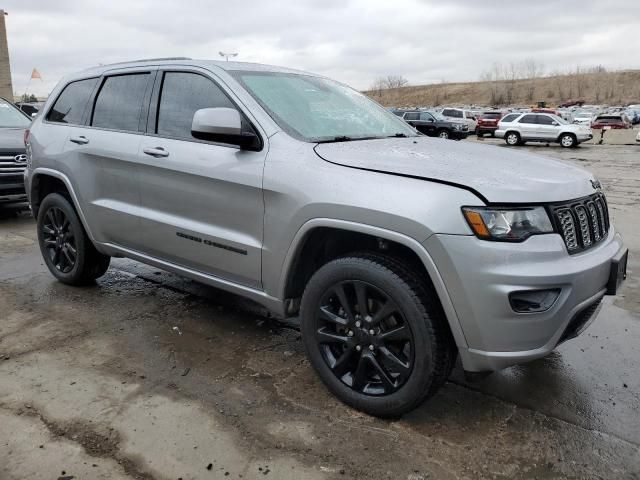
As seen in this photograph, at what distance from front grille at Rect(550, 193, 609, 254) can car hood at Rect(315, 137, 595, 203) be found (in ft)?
0.16

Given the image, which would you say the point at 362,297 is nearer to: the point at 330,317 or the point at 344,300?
the point at 344,300

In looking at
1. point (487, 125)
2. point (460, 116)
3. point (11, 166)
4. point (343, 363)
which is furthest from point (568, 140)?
point (343, 363)

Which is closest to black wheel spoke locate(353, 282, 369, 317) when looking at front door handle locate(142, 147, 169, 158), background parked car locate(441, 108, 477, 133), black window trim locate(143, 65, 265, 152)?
black window trim locate(143, 65, 265, 152)

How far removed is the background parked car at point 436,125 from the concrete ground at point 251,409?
24.7 meters

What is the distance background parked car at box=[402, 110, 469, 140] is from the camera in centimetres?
2791

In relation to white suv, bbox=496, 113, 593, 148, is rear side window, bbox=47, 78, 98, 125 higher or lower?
higher

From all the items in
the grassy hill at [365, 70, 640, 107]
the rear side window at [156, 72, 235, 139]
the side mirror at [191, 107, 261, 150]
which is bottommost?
the side mirror at [191, 107, 261, 150]

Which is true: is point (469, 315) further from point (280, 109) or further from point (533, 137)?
point (533, 137)

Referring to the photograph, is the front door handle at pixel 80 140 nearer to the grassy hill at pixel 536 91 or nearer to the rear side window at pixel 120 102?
the rear side window at pixel 120 102

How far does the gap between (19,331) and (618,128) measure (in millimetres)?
35009

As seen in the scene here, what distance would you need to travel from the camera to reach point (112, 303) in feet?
14.6

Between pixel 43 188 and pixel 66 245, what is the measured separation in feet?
1.95

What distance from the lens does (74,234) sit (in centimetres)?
446

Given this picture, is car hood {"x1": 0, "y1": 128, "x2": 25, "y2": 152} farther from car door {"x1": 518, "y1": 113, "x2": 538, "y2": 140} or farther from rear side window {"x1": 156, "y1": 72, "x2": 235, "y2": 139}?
car door {"x1": 518, "y1": 113, "x2": 538, "y2": 140}
